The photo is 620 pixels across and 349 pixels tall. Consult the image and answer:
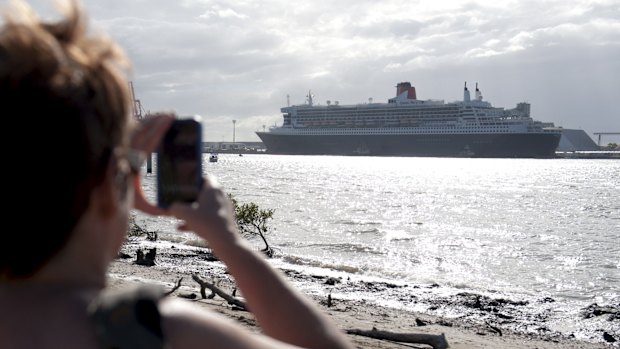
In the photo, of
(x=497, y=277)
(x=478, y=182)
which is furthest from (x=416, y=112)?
(x=497, y=277)

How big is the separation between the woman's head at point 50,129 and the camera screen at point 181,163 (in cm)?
28

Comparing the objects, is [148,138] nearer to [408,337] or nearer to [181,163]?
[181,163]

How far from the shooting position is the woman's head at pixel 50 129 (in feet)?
2.84

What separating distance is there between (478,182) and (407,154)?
41516mm

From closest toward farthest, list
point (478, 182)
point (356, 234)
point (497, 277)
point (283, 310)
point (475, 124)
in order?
point (283, 310)
point (497, 277)
point (356, 234)
point (478, 182)
point (475, 124)

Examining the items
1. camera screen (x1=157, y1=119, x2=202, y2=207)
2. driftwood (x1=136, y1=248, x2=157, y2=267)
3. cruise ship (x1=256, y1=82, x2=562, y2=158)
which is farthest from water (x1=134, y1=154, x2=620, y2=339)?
cruise ship (x1=256, y1=82, x2=562, y2=158)

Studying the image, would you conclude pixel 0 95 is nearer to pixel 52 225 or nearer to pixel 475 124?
pixel 52 225

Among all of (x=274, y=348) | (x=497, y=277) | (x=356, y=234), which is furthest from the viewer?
(x=356, y=234)

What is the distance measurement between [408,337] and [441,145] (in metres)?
97.6

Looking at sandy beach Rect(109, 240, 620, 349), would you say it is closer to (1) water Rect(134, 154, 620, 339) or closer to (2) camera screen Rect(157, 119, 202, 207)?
(1) water Rect(134, 154, 620, 339)

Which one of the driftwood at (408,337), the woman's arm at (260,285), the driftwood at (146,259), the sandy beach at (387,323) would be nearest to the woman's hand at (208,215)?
the woman's arm at (260,285)

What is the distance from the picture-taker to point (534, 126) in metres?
99.8

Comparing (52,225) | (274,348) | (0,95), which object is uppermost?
(0,95)

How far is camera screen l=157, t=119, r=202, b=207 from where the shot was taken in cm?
122
